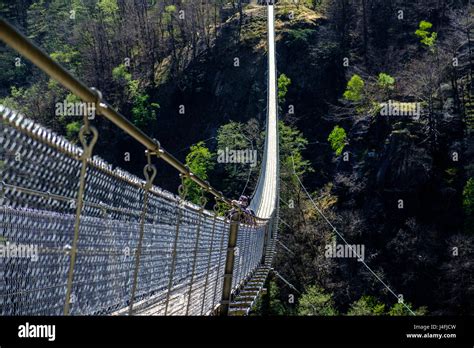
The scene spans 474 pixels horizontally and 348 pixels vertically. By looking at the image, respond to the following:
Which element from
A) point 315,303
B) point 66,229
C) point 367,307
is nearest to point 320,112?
point 367,307

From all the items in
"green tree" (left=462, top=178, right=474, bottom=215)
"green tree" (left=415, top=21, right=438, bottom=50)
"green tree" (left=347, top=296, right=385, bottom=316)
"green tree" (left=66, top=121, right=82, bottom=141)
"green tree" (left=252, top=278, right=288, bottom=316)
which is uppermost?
"green tree" (left=415, top=21, right=438, bottom=50)

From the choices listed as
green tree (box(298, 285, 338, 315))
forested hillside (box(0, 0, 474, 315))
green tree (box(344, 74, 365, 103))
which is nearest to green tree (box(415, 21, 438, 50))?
forested hillside (box(0, 0, 474, 315))

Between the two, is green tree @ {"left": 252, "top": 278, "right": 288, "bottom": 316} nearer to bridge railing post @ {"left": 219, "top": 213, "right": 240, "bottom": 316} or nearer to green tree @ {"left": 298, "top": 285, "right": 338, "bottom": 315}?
green tree @ {"left": 298, "top": 285, "right": 338, "bottom": 315}

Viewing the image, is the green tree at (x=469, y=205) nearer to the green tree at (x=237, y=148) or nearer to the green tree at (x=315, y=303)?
the green tree at (x=315, y=303)

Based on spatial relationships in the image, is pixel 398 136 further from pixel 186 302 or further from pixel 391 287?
pixel 186 302

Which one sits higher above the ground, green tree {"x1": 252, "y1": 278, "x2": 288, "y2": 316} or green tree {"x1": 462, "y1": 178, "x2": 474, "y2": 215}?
green tree {"x1": 462, "y1": 178, "x2": 474, "y2": 215}

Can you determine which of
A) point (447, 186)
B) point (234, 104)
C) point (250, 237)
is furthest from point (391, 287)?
point (250, 237)

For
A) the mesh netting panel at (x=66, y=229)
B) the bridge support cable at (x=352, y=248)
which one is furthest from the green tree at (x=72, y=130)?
the mesh netting panel at (x=66, y=229)

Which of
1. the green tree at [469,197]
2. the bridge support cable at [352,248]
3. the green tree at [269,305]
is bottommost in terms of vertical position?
the green tree at [269,305]

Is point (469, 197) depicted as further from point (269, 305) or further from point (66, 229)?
point (66, 229)
